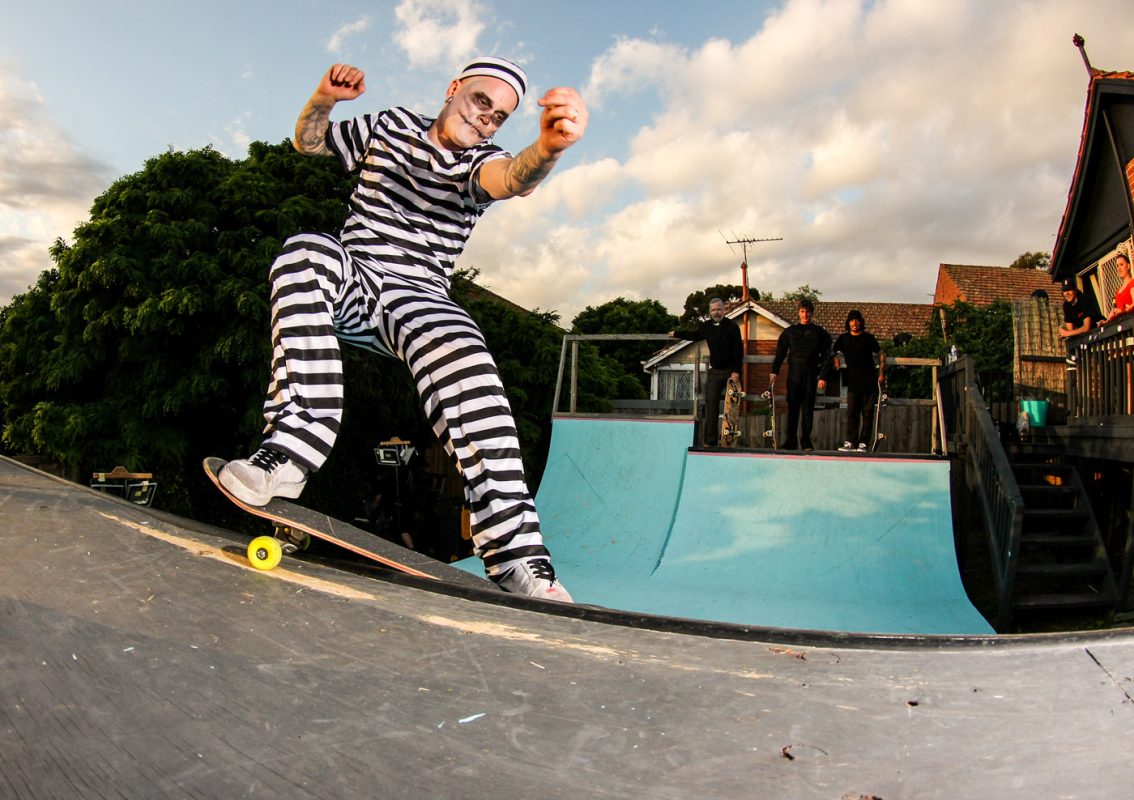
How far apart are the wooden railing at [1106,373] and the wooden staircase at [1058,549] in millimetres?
673

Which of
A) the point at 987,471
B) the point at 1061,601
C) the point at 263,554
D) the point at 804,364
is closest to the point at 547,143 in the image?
the point at 263,554

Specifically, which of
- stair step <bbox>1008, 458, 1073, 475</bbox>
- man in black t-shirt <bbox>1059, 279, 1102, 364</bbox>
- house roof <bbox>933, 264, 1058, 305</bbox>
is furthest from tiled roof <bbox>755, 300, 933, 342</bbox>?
stair step <bbox>1008, 458, 1073, 475</bbox>

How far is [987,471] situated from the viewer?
6.72 m

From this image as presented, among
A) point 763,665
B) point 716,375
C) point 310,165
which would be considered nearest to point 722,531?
point 716,375

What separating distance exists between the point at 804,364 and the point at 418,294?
21.6ft

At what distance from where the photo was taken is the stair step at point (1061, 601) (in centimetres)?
563

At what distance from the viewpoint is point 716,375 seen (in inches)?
338

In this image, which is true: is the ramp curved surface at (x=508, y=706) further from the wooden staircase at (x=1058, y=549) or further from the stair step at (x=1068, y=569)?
the stair step at (x=1068, y=569)

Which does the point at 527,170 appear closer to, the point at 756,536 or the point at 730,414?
the point at 756,536

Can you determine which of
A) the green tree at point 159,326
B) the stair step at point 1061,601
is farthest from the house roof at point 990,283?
the green tree at point 159,326

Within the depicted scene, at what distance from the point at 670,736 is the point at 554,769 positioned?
0.16 m

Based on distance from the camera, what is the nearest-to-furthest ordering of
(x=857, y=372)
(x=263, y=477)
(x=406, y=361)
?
(x=263, y=477) → (x=406, y=361) → (x=857, y=372)

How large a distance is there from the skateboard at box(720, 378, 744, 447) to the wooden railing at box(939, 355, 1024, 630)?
2.46m

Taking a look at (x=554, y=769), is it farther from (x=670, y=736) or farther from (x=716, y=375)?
(x=716, y=375)
